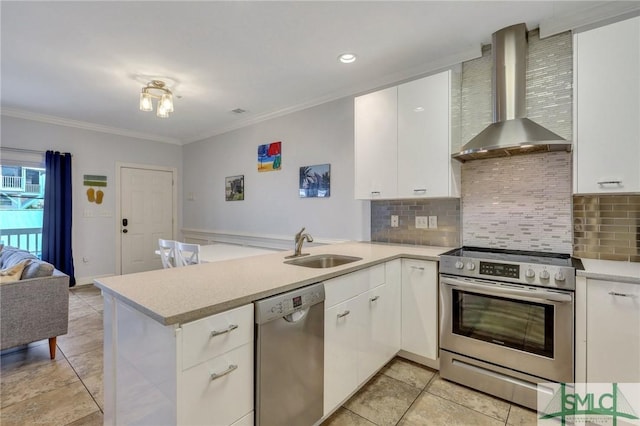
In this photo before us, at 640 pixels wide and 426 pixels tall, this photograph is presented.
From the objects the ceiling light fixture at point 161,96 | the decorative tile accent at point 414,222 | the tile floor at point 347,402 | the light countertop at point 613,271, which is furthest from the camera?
the ceiling light fixture at point 161,96

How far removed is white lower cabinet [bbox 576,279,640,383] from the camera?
1.55m

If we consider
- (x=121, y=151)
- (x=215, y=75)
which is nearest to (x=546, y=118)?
(x=215, y=75)

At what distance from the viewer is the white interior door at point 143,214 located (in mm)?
4977

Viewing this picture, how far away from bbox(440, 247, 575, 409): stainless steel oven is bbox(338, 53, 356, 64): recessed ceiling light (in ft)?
5.78

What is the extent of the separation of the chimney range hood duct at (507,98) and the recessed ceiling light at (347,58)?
1.04 meters

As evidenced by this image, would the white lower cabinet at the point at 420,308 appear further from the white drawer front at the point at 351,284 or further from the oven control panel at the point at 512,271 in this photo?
the white drawer front at the point at 351,284

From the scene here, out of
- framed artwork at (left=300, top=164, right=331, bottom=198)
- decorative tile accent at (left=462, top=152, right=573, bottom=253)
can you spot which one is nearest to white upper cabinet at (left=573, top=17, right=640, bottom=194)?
decorative tile accent at (left=462, top=152, right=573, bottom=253)

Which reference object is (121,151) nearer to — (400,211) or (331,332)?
(400,211)

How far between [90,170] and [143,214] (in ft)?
3.28

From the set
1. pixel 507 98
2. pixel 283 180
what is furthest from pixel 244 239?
pixel 507 98

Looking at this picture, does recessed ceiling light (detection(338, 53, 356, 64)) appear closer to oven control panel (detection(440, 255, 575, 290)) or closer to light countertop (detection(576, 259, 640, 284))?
oven control panel (detection(440, 255, 575, 290))

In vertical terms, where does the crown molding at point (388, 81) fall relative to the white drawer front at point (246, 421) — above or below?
above

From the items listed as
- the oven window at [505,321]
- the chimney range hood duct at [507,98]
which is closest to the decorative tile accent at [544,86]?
the chimney range hood duct at [507,98]

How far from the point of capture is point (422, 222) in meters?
2.76
